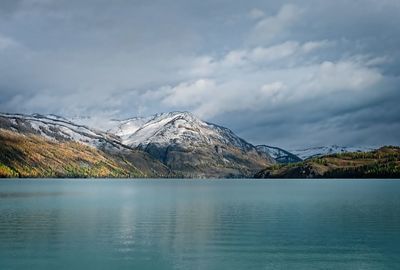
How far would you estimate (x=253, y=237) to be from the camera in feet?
209

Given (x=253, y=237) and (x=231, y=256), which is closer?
(x=231, y=256)

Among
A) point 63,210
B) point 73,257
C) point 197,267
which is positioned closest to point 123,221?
point 63,210

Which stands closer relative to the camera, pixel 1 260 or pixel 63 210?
pixel 1 260

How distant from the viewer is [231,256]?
50.5 meters

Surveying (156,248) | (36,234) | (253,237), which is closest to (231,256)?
(156,248)

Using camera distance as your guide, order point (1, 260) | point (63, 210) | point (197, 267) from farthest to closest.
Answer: point (63, 210)
point (1, 260)
point (197, 267)

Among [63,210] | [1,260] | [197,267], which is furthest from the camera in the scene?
[63,210]

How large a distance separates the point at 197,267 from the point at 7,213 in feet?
197

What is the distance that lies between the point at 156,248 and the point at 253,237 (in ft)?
49.1

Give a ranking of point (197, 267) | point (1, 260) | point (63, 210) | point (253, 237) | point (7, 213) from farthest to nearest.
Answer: point (63, 210) → point (7, 213) → point (253, 237) → point (1, 260) → point (197, 267)

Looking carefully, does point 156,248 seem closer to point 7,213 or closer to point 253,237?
point 253,237

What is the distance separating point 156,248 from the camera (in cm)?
5466

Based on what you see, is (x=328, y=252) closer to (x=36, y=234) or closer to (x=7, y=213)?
(x=36, y=234)

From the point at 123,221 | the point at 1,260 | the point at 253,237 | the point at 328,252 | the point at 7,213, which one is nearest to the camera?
the point at 1,260
